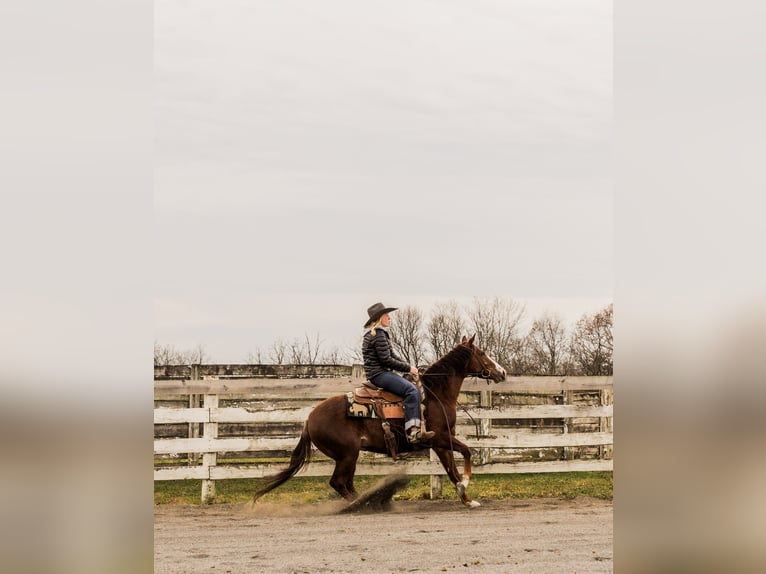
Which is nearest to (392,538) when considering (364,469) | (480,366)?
(364,469)

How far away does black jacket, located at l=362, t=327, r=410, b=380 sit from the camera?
390 inches

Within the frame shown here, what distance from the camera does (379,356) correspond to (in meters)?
9.94

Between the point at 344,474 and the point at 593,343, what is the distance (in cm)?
1212

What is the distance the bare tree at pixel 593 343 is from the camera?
66.6 feet

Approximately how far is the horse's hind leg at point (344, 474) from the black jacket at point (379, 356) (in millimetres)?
1011

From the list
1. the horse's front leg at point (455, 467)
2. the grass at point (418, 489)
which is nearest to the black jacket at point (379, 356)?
the horse's front leg at point (455, 467)

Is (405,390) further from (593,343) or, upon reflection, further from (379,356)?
(593,343)

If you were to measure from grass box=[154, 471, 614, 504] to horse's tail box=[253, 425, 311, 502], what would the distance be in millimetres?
840

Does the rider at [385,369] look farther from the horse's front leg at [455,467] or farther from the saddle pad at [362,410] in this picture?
the horse's front leg at [455,467]

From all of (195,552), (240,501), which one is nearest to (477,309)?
(240,501)
